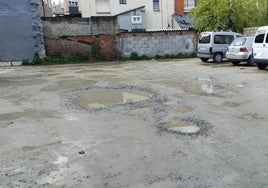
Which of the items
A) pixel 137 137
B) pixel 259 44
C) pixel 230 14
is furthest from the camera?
pixel 230 14

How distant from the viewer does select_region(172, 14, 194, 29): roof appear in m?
34.4

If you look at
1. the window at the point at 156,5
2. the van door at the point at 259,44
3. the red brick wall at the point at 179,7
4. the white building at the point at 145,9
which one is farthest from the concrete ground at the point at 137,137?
the red brick wall at the point at 179,7

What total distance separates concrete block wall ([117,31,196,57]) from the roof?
31.2ft

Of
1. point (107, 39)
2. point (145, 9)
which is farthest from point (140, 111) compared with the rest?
point (145, 9)

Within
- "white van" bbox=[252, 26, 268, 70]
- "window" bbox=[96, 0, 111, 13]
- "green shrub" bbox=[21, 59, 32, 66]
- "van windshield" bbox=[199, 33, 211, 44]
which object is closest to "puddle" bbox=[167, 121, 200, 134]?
"white van" bbox=[252, 26, 268, 70]

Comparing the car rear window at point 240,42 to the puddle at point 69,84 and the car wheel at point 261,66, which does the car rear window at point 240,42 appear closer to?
the car wheel at point 261,66

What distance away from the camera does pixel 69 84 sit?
40.6 feet

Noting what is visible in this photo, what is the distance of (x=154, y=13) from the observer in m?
37.3

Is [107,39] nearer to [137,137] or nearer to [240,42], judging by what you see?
[240,42]

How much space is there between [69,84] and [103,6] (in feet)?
87.4

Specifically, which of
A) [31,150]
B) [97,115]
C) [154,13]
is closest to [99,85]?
[97,115]

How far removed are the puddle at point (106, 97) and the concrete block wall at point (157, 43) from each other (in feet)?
46.0

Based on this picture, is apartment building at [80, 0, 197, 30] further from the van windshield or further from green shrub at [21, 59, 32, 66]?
the van windshield

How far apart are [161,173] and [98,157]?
111cm
